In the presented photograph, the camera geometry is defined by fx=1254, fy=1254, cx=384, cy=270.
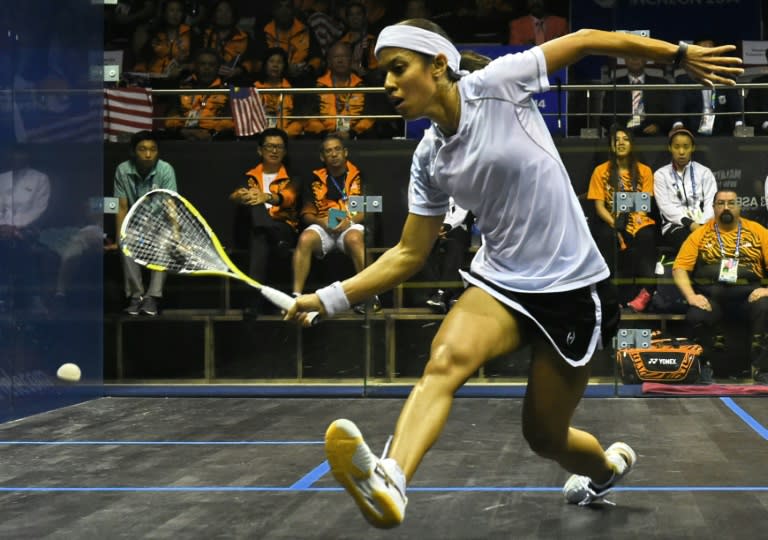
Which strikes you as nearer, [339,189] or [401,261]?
[401,261]

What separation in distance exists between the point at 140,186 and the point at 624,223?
288cm

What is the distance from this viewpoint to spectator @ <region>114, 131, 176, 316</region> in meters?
7.52

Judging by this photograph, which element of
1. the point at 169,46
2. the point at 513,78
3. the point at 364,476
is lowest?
the point at 364,476

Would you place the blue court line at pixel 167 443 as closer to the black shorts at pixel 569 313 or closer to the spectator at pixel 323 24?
the black shorts at pixel 569 313

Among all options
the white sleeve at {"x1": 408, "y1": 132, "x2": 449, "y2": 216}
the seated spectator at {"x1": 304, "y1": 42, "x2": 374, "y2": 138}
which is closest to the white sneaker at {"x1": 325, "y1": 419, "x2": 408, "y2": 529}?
the white sleeve at {"x1": 408, "y1": 132, "x2": 449, "y2": 216}

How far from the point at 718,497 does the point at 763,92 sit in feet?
12.6

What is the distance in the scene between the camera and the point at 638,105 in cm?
716

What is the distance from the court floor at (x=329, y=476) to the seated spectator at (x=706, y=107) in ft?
5.13

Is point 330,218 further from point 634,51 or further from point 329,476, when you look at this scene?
point 634,51

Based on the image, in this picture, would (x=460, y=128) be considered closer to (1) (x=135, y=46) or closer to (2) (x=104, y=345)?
(2) (x=104, y=345)

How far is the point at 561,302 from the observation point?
3002 millimetres

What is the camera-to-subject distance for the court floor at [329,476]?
352 centimetres

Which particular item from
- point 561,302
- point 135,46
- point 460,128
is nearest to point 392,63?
point 460,128

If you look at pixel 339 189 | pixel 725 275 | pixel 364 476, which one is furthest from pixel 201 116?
pixel 364 476
